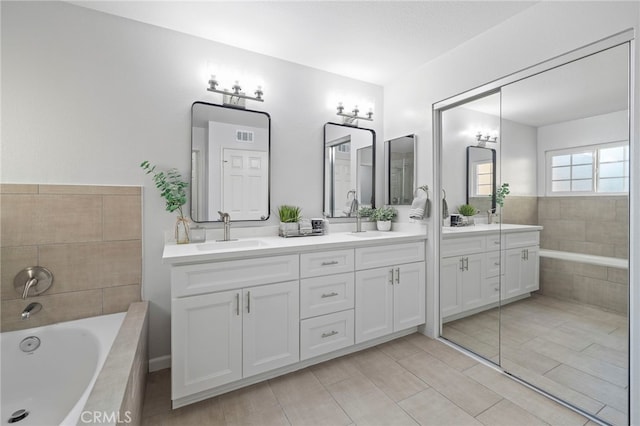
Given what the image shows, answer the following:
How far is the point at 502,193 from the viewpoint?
2006 mm

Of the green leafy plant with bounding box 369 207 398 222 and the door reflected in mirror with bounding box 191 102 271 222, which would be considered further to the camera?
the green leafy plant with bounding box 369 207 398 222

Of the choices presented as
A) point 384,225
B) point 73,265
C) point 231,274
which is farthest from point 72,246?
point 384,225

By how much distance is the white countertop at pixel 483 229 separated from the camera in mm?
1933

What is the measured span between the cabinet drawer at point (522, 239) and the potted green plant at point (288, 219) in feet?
5.28

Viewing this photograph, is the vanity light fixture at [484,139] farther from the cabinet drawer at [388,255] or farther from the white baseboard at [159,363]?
the white baseboard at [159,363]

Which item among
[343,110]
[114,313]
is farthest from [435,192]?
[114,313]

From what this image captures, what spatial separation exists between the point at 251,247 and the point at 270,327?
21.6 inches

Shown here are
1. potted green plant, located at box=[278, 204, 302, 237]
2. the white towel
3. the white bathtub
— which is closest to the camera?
the white bathtub

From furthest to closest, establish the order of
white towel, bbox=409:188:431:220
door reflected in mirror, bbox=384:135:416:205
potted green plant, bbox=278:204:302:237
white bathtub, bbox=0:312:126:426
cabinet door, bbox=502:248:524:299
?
door reflected in mirror, bbox=384:135:416:205
white towel, bbox=409:188:431:220
potted green plant, bbox=278:204:302:237
cabinet door, bbox=502:248:524:299
white bathtub, bbox=0:312:126:426

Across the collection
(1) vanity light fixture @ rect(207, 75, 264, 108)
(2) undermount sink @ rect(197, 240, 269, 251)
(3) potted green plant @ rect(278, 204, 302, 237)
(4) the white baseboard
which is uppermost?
(1) vanity light fixture @ rect(207, 75, 264, 108)

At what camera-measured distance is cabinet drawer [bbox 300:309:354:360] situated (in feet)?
6.54

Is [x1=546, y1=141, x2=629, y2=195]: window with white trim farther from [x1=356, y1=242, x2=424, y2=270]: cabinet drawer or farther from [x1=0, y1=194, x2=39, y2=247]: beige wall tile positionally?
[x1=0, y1=194, x2=39, y2=247]: beige wall tile

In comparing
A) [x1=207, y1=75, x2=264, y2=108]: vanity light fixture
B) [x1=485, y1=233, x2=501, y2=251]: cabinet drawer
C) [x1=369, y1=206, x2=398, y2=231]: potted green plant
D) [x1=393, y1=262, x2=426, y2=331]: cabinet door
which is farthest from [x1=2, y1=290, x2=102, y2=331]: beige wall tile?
[x1=485, y1=233, x2=501, y2=251]: cabinet drawer

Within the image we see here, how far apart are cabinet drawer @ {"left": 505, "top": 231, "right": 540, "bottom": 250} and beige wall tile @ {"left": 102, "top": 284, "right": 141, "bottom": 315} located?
2.66m
